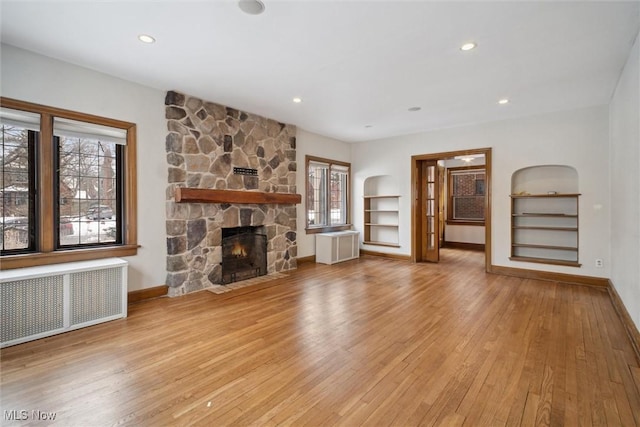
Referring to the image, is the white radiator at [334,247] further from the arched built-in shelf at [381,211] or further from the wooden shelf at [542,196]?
the wooden shelf at [542,196]

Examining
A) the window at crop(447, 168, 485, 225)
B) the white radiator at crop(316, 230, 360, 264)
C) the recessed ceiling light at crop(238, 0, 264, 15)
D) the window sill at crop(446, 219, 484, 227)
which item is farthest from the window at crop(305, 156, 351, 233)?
the recessed ceiling light at crop(238, 0, 264, 15)

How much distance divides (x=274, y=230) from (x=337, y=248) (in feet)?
5.41

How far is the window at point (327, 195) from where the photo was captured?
22.0ft

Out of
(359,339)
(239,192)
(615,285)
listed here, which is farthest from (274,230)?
(615,285)

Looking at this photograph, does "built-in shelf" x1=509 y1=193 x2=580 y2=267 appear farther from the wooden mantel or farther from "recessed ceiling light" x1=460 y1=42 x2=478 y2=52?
the wooden mantel

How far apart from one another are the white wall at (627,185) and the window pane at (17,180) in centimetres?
589

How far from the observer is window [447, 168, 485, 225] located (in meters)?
8.92

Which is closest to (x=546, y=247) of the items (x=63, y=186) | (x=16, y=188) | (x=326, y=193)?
(x=326, y=193)

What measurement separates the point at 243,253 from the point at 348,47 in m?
3.57

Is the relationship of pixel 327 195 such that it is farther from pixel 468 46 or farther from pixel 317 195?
pixel 468 46

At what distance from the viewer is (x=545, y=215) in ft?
16.8
